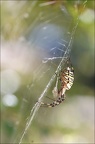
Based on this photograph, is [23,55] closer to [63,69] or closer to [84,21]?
[84,21]

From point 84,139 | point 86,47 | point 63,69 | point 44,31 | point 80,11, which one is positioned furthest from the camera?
point 86,47

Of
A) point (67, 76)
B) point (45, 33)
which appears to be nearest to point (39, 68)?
point (45, 33)

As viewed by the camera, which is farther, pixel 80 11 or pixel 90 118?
pixel 90 118

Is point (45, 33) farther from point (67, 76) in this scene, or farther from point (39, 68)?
point (67, 76)

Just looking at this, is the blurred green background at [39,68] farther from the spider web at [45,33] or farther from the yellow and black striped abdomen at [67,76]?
the yellow and black striped abdomen at [67,76]

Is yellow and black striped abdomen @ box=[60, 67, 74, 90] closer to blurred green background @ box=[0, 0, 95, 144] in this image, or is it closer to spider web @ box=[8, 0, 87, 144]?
spider web @ box=[8, 0, 87, 144]

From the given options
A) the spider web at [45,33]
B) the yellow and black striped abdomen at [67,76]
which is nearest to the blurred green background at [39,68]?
the spider web at [45,33]

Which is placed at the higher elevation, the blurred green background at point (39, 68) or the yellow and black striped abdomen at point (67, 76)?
the yellow and black striped abdomen at point (67, 76)

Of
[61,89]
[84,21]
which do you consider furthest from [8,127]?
[61,89]

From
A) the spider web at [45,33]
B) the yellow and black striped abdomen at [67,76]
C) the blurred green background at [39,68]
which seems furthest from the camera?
the blurred green background at [39,68]
